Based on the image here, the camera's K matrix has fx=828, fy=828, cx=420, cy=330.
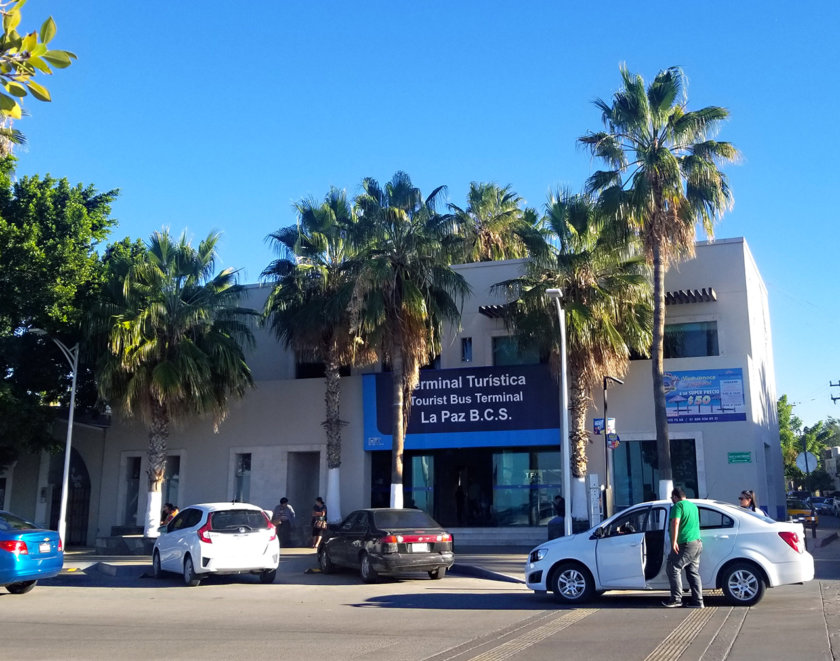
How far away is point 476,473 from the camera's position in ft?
87.3

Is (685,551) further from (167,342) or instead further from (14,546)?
(167,342)

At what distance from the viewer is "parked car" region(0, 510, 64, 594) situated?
557 inches

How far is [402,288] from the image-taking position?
24.0m

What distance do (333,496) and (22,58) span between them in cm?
2244

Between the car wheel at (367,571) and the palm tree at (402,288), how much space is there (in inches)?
281

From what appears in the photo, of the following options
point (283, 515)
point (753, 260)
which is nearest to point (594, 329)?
point (753, 260)

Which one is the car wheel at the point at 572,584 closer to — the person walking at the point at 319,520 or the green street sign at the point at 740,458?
the person walking at the point at 319,520

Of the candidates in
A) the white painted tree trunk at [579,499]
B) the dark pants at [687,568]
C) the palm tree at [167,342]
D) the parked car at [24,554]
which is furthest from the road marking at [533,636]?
the palm tree at [167,342]

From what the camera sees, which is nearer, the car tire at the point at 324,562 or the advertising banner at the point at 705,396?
the car tire at the point at 324,562

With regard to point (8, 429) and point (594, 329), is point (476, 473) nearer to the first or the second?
point (594, 329)

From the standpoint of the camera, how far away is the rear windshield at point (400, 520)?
16391mm

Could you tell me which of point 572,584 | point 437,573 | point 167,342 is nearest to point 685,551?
point 572,584

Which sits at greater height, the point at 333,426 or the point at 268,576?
the point at 333,426

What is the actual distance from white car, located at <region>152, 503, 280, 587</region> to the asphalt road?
485 mm
